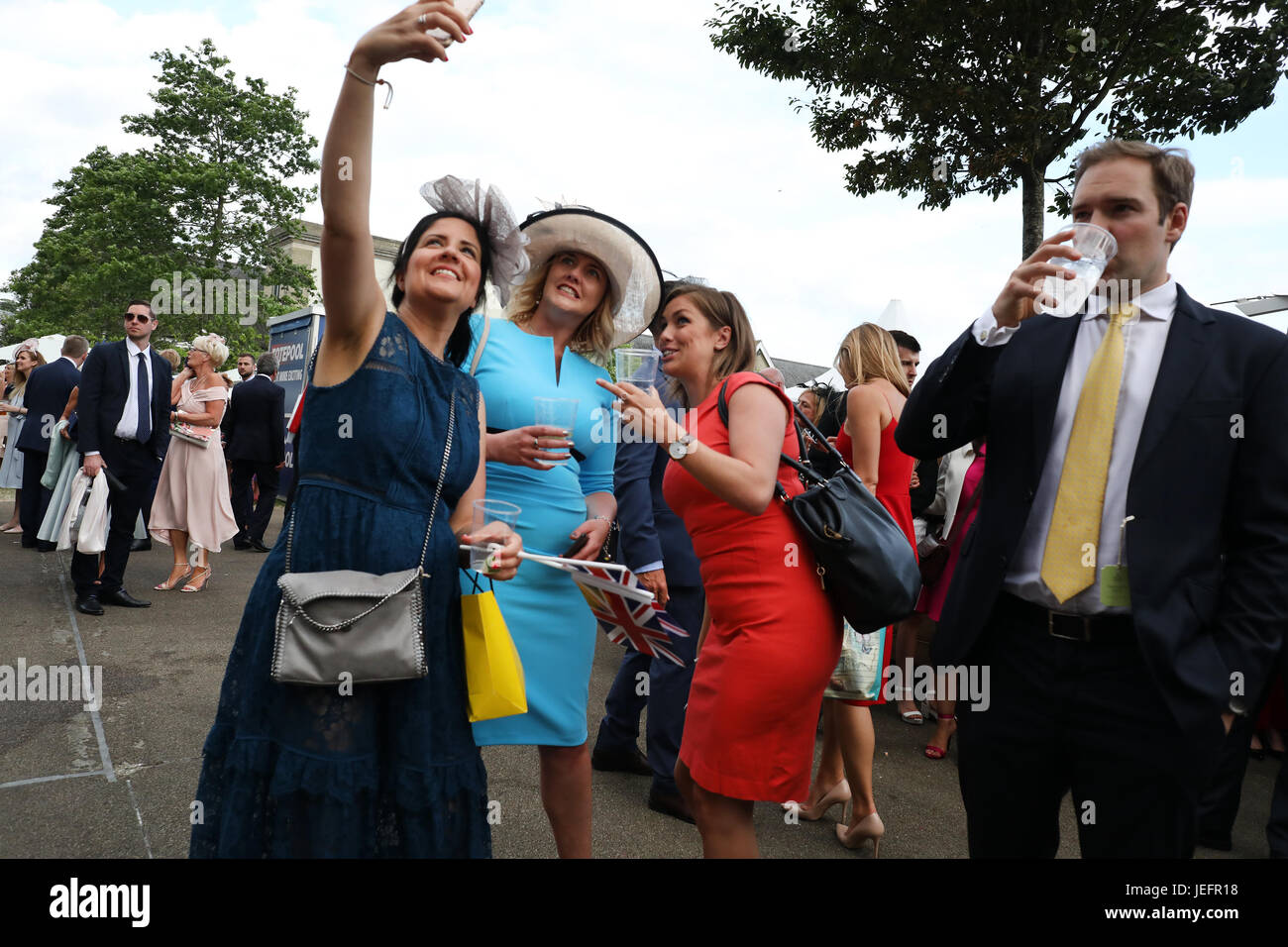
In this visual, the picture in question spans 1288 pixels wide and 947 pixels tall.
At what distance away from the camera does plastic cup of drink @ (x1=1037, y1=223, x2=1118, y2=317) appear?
1835mm

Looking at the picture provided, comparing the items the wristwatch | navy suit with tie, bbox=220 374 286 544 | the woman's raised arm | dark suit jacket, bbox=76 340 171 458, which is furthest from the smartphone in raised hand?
navy suit with tie, bbox=220 374 286 544

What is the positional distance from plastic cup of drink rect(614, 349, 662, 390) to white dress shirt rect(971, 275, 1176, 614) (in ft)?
2.64

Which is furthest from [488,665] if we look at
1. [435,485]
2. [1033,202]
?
[1033,202]

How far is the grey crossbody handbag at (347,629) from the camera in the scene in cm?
176

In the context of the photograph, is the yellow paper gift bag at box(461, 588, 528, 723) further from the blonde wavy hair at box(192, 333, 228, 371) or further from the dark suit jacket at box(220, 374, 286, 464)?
the dark suit jacket at box(220, 374, 286, 464)

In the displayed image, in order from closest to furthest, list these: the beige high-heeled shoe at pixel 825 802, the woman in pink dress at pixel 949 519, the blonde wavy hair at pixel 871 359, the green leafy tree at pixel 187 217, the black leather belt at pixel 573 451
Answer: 1. the black leather belt at pixel 573 451
2. the beige high-heeled shoe at pixel 825 802
3. the blonde wavy hair at pixel 871 359
4. the woman in pink dress at pixel 949 519
5. the green leafy tree at pixel 187 217

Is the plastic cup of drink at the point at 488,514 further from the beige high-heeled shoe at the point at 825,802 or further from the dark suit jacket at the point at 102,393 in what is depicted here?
the dark suit jacket at the point at 102,393

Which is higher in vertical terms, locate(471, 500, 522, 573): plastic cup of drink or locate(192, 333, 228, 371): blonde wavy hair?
locate(192, 333, 228, 371): blonde wavy hair

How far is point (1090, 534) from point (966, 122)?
842 cm

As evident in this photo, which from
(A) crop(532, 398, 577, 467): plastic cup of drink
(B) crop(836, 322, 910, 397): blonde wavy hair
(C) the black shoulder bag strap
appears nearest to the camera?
(A) crop(532, 398, 577, 467): plastic cup of drink

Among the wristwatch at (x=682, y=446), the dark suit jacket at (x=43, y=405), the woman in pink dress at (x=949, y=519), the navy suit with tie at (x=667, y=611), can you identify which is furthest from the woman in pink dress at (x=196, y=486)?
the wristwatch at (x=682, y=446)

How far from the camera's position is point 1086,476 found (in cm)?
192

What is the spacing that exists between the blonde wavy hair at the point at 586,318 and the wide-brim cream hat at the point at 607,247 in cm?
2
